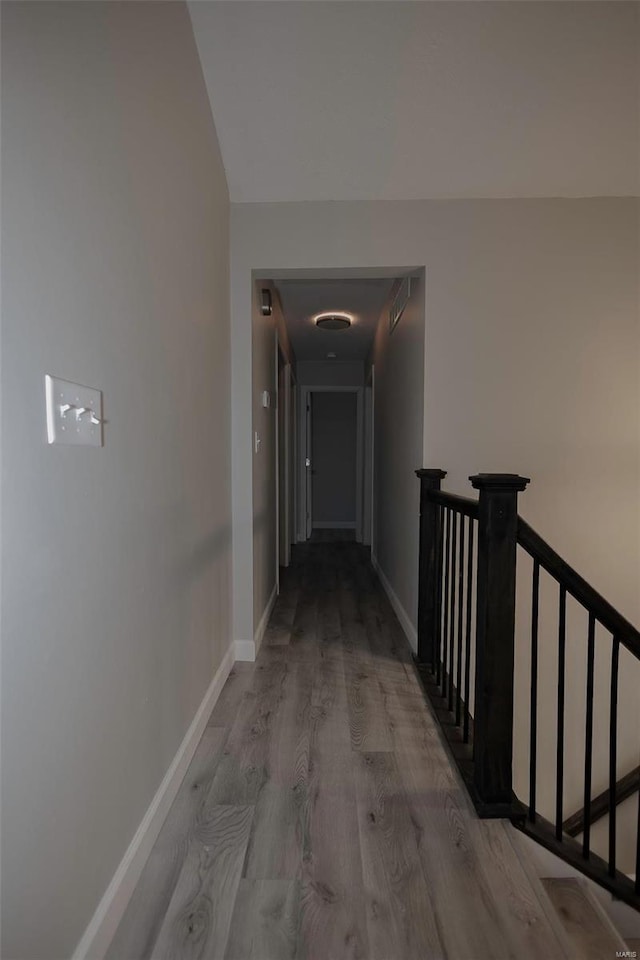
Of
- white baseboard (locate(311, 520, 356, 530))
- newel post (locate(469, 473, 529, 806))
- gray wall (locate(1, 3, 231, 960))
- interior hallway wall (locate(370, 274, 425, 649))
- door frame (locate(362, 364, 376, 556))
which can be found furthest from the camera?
white baseboard (locate(311, 520, 356, 530))

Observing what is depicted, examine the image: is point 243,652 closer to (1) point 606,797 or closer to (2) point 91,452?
(2) point 91,452

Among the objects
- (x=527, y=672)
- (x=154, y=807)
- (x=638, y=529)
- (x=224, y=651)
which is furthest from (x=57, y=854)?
(x=638, y=529)

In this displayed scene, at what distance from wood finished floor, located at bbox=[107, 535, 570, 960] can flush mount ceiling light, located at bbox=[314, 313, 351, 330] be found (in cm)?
322

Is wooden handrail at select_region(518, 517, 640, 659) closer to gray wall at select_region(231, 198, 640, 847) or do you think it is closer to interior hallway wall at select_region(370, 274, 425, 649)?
gray wall at select_region(231, 198, 640, 847)

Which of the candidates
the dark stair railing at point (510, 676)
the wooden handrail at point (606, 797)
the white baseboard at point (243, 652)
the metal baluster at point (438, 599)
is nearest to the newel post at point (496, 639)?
the dark stair railing at point (510, 676)

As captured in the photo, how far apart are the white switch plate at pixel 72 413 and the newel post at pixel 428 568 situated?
5.47 feet

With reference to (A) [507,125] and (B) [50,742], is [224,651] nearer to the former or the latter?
(B) [50,742]

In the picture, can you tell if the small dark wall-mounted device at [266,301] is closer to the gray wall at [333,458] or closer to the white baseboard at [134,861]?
the white baseboard at [134,861]

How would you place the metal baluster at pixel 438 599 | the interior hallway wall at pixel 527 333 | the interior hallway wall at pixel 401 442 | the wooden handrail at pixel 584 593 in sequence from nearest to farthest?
the wooden handrail at pixel 584 593, the metal baluster at pixel 438 599, the interior hallway wall at pixel 527 333, the interior hallway wall at pixel 401 442

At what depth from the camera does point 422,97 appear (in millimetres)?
1951

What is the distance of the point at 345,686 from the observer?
2.21 metres

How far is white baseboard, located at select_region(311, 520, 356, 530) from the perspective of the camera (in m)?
7.53

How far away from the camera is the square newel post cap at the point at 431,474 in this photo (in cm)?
228

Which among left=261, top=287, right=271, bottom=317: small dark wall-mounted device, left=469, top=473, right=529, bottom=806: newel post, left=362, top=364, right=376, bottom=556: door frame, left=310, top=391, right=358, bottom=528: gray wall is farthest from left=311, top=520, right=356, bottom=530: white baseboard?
left=469, top=473, right=529, bottom=806: newel post
